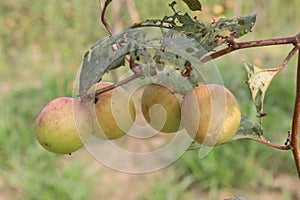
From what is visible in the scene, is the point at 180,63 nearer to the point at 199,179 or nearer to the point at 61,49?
the point at 199,179

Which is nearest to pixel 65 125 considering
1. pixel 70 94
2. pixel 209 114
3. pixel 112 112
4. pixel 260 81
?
pixel 112 112

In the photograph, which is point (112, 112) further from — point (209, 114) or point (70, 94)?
point (70, 94)

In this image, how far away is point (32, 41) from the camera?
3.86 meters

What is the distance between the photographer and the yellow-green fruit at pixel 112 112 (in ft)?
2.03

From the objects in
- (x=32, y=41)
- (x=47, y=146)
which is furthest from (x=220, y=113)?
(x=32, y=41)

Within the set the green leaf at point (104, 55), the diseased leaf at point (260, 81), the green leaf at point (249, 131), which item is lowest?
the green leaf at point (249, 131)

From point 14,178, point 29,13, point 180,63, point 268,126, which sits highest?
point 180,63

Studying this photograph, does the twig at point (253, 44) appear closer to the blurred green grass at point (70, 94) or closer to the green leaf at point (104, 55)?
the green leaf at point (104, 55)

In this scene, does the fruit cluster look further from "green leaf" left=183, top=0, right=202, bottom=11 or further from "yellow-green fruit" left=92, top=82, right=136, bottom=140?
"green leaf" left=183, top=0, right=202, bottom=11

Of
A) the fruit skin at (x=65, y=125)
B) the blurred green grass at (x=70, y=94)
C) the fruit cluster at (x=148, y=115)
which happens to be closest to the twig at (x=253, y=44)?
the fruit cluster at (x=148, y=115)

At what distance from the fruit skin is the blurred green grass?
1640 mm

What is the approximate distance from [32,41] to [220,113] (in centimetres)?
339

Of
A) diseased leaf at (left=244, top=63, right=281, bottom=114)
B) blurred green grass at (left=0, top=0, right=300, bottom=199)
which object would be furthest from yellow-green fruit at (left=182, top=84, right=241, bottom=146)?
blurred green grass at (left=0, top=0, right=300, bottom=199)

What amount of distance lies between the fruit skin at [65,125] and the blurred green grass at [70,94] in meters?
1.64
